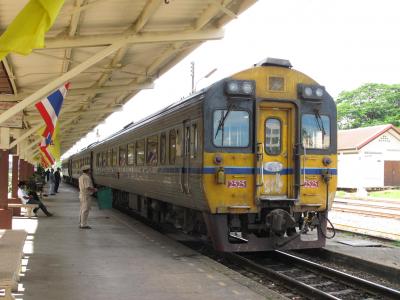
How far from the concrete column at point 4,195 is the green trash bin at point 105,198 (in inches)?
284

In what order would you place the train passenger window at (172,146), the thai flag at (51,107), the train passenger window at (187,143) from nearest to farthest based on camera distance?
1. the train passenger window at (187,143)
2. the train passenger window at (172,146)
3. the thai flag at (51,107)

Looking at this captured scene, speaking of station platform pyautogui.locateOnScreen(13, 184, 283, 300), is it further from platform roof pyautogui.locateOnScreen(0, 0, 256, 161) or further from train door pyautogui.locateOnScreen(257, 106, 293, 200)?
platform roof pyautogui.locateOnScreen(0, 0, 256, 161)

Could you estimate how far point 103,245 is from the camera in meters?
10.4

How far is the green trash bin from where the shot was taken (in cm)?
1980

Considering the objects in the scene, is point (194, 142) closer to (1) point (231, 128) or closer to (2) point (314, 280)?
(1) point (231, 128)

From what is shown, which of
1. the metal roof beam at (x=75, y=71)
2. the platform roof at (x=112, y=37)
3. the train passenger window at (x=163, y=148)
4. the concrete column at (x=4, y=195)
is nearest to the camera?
the platform roof at (x=112, y=37)

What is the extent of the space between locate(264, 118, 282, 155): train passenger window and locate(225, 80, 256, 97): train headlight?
0.65 m

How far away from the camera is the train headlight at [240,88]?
30.0 ft

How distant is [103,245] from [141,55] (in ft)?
14.4

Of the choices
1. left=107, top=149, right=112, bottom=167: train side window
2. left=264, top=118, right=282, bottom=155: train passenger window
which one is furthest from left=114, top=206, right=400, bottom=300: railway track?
left=107, top=149, right=112, bottom=167: train side window

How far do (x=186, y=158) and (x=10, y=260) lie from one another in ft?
13.3

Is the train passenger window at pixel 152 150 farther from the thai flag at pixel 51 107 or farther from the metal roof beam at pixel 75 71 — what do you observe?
the metal roof beam at pixel 75 71

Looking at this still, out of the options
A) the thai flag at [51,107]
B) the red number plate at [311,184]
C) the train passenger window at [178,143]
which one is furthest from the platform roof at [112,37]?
the red number plate at [311,184]

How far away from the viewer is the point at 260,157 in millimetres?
9242
